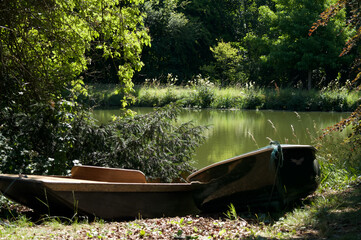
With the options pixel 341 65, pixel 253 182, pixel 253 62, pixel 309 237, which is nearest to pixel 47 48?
pixel 253 182

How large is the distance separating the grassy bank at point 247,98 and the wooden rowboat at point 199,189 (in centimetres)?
1839

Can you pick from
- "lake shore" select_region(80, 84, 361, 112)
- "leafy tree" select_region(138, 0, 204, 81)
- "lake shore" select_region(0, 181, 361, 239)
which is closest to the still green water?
"lake shore" select_region(0, 181, 361, 239)

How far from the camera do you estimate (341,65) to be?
95.1 feet

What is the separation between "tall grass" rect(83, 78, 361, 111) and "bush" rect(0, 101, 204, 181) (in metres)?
16.0

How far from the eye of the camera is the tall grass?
23.8 m

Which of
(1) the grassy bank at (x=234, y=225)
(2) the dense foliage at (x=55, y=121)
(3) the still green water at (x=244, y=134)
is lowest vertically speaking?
(3) the still green water at (x=244, y=134)

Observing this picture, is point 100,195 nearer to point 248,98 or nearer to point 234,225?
point 234,225

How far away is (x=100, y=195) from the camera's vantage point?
5645 millimetres

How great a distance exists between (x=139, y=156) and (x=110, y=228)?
8.84 feet

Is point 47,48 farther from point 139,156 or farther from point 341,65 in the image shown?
point 341,65

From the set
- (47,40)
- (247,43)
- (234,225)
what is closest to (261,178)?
(234,225)

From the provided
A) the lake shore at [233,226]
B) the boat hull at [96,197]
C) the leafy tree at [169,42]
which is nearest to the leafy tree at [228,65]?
the leafy tree at [169,42]

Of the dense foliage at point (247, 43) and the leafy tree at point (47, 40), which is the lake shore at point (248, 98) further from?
the leafy tree at point (47, 40)

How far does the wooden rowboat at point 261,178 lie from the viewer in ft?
18.4
